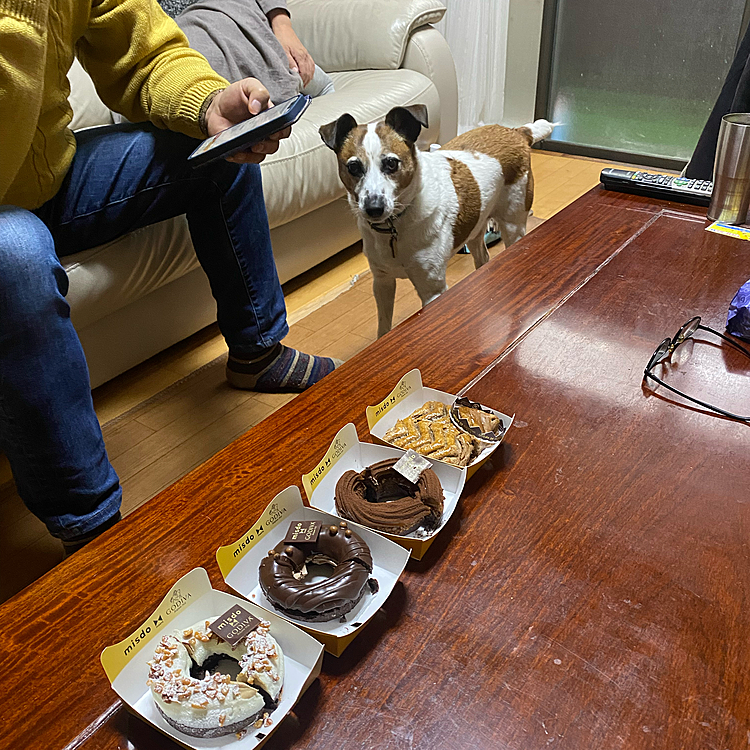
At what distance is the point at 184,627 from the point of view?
57cm

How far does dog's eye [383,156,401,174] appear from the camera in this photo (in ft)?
4.59

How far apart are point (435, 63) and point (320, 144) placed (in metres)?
0.73

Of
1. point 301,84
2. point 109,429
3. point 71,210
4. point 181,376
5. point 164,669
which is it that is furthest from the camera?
point 301,84

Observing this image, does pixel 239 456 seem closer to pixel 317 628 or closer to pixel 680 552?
pixel 317 628

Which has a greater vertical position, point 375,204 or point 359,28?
point 359,28

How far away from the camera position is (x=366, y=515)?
0.66m

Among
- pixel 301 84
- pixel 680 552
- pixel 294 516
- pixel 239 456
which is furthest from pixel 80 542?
pixel 301 84

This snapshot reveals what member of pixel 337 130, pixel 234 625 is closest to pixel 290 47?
pixel 337 130

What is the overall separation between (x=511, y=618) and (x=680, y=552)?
0.19 meters

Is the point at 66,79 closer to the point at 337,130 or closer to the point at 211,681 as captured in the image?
the point at 337,130

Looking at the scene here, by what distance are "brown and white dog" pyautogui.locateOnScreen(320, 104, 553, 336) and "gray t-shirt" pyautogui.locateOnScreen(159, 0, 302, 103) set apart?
53 cm

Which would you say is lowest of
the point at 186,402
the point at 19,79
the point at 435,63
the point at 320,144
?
the point at 186,402

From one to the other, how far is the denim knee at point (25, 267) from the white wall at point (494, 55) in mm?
2614

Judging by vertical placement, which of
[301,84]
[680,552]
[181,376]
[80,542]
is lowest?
[181,376]
